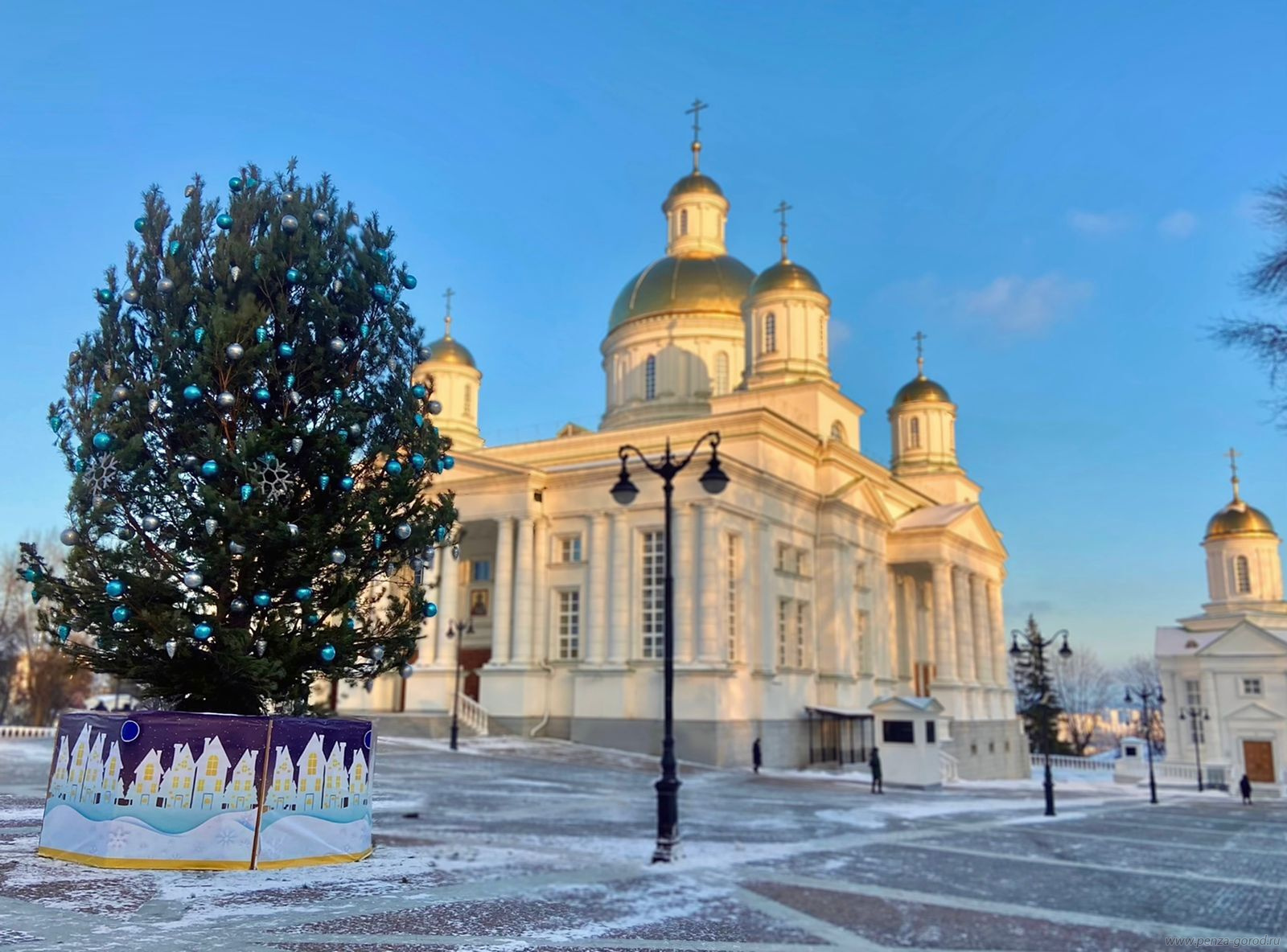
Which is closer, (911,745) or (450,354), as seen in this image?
(911,745)

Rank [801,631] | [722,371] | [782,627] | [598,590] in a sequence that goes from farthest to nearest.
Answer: [722,371] → [801,631] → [782,627] → [598,590]

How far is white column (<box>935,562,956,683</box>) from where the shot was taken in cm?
4700

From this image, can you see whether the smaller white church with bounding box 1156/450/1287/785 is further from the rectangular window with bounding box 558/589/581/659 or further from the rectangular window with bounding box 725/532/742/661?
the rectangular window with bounding box 558/589/581/659

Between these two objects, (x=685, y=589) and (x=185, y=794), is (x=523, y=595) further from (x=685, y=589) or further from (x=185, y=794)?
(x=185, y=794)

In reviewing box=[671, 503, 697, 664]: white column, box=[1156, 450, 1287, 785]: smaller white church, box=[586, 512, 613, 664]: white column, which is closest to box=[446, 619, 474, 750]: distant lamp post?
box=[586, 512, 613, 664]: white column

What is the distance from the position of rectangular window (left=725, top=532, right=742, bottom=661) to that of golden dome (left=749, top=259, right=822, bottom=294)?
43.9 ft

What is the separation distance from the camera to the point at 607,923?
9102 mm

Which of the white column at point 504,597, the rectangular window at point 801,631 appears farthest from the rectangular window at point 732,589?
the white column at point 504,597

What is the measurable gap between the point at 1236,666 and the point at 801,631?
29573mm

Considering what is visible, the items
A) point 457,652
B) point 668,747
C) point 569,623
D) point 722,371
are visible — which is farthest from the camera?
point 722,371

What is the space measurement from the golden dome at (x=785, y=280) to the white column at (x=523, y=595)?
15.4 meters

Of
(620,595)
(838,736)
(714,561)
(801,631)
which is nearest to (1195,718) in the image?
(838,736)

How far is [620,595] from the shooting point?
36156mm

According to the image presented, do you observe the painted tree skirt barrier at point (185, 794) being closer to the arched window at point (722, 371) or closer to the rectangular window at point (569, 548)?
the rectangular window at point (569, 548)
